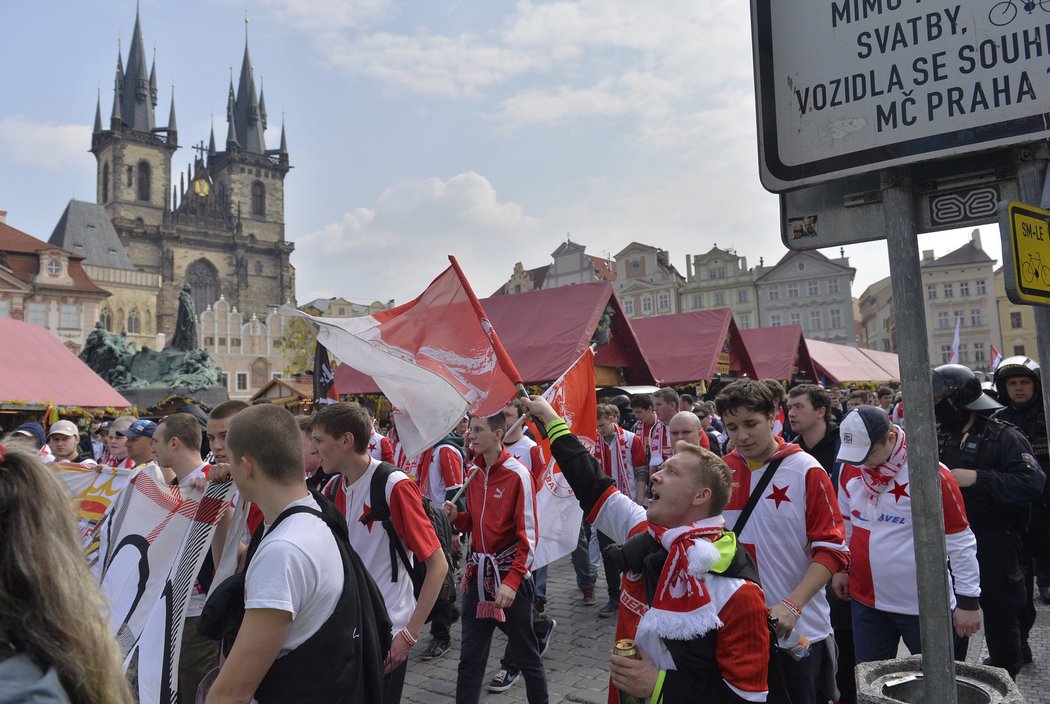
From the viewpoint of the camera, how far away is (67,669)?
54.1 inches

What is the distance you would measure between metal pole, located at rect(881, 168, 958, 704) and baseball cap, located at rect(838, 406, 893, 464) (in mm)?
1638

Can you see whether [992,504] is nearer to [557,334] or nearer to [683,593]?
[683,593]

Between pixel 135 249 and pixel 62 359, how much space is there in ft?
257

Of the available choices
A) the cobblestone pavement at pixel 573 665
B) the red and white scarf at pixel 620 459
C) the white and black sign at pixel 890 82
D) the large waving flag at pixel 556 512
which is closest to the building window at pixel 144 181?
the red and white scarf at pixel 620 459

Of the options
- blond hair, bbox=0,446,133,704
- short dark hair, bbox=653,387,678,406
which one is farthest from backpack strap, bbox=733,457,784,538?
short dark hair, bbox=653,387,678,406

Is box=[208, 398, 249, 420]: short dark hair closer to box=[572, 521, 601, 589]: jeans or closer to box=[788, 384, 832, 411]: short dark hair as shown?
box=[788, 384, 832, 411]: short dark hair

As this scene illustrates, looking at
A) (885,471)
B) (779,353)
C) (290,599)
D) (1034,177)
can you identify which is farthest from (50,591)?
(779,353)

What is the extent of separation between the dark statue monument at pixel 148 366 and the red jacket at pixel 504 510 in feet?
67.3

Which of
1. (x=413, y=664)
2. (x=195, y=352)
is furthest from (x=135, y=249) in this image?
(x=413, y=664)

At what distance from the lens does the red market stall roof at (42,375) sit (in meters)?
12.5

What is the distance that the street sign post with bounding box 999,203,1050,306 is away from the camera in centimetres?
192

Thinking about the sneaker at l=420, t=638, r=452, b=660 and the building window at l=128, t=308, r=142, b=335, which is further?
the building window at l=128, t=308, r=142, b=335

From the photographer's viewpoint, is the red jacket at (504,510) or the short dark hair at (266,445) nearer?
the short dark hair at (266,445)

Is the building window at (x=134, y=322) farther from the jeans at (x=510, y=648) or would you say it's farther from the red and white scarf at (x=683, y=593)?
the red and white scarf at (x=683, y=593)
